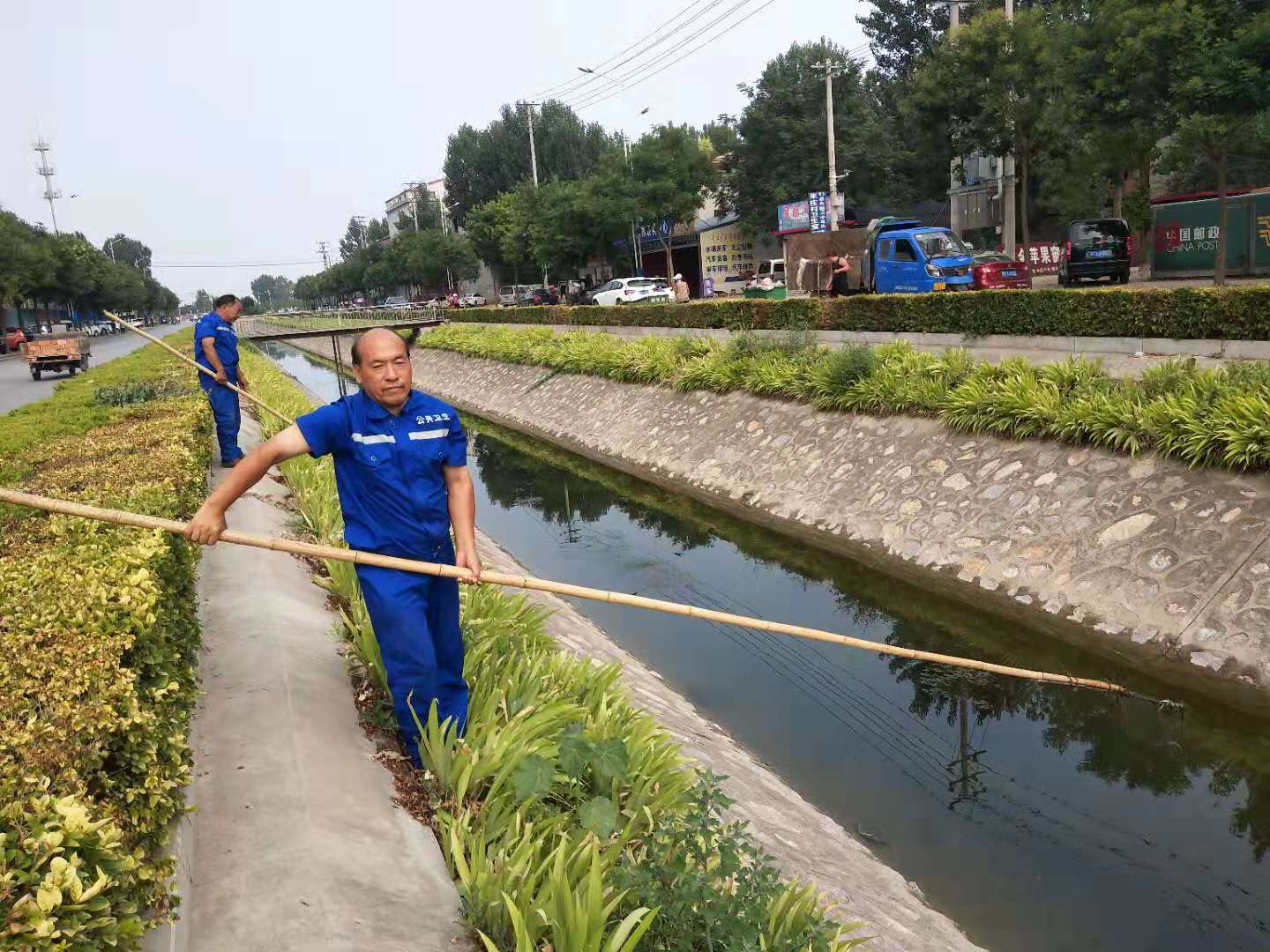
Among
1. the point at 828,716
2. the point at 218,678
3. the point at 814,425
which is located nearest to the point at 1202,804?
the point at 828,716

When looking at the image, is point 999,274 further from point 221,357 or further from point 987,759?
point 221,357

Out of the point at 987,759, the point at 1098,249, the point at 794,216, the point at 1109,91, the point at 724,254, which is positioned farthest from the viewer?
the point at 724,254

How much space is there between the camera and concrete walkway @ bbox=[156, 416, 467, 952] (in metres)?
2.87

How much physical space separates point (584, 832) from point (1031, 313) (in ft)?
33.4

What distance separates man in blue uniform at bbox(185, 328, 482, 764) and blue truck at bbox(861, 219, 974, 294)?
1590cm

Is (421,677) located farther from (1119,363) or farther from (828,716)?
(1119,363)

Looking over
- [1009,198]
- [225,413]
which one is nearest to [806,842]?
[225,413]

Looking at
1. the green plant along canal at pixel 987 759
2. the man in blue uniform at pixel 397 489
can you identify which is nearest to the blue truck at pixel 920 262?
the green plant along canal at pixel 987 759

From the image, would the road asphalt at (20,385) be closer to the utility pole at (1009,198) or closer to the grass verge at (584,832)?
the grass verge at (584,832)

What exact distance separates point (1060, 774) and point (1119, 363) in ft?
20.8

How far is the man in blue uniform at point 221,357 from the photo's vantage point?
932cm

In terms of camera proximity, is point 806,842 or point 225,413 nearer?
point 806,842

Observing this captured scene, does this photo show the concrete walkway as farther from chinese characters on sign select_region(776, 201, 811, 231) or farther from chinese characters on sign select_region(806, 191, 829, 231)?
chinese characters on sign select_region(776, 201, 811, 231)

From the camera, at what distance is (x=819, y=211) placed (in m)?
33.2
